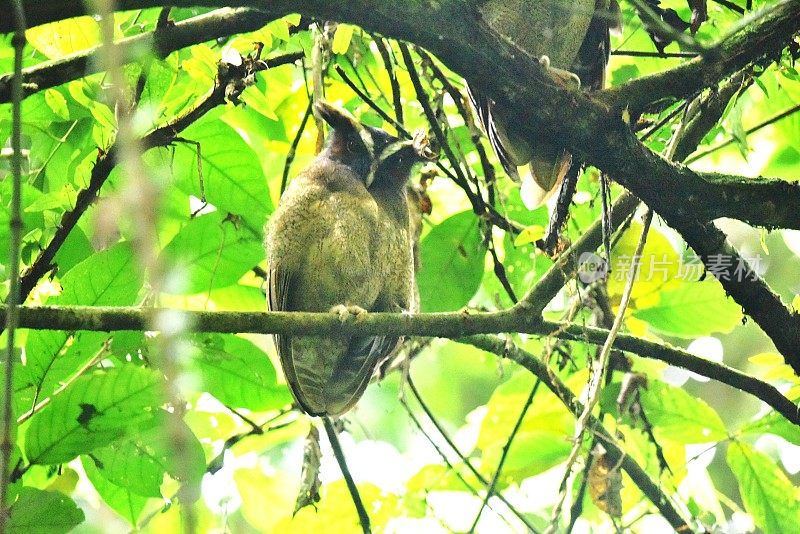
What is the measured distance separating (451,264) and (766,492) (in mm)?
1468

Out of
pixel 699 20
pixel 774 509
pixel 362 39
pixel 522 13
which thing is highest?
pixel 522 13

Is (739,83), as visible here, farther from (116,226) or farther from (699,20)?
(116,226)

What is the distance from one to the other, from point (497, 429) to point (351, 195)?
1153mm

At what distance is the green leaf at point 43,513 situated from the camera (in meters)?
2.36

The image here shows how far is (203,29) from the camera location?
2.68m

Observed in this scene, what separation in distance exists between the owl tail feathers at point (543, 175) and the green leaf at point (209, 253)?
131cm

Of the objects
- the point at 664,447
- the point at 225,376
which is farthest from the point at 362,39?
the point at 664,447

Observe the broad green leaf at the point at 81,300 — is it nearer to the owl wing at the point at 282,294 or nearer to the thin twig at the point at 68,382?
the thin twig at the point at 68,382

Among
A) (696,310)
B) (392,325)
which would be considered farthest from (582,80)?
(392,325)

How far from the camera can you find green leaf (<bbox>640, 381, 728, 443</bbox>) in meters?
3.32

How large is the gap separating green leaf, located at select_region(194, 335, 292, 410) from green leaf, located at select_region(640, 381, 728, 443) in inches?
57.6

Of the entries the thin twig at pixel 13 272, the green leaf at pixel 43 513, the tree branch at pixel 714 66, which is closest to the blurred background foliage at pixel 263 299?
the green leaf at pixel 43 513

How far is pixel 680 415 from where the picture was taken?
3.40 meters

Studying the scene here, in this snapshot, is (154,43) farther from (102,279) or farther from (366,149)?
(366,149)
